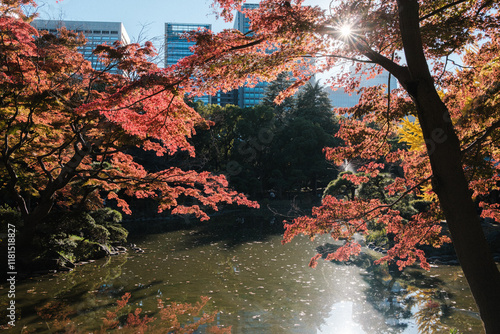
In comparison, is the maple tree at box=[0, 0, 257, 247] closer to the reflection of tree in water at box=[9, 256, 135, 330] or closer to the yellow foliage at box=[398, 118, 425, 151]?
the reflection of tree in water at box=[9, 256, 135, 330]

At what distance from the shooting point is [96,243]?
9.31 m

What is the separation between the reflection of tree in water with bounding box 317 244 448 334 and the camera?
16.2ft

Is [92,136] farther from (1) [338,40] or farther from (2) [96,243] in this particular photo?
(1) [338,40]

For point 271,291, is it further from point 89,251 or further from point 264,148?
point 264,148

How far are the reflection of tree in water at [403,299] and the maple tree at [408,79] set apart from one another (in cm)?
116

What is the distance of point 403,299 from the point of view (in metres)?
6.04

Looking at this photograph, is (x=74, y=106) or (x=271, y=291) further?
(x=271, y=291)

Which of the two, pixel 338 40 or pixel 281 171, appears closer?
pixel 338 40

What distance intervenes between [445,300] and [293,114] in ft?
75.2

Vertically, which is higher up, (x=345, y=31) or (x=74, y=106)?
(x=345, y=31)

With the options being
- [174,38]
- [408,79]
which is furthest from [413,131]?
[174,38]

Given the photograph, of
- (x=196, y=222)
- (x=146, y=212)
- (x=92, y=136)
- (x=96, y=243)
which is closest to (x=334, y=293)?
(x=92, y=136)

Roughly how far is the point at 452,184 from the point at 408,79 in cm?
93

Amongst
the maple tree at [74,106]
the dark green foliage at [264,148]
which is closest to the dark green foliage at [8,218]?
the maple tree at [74,106]
